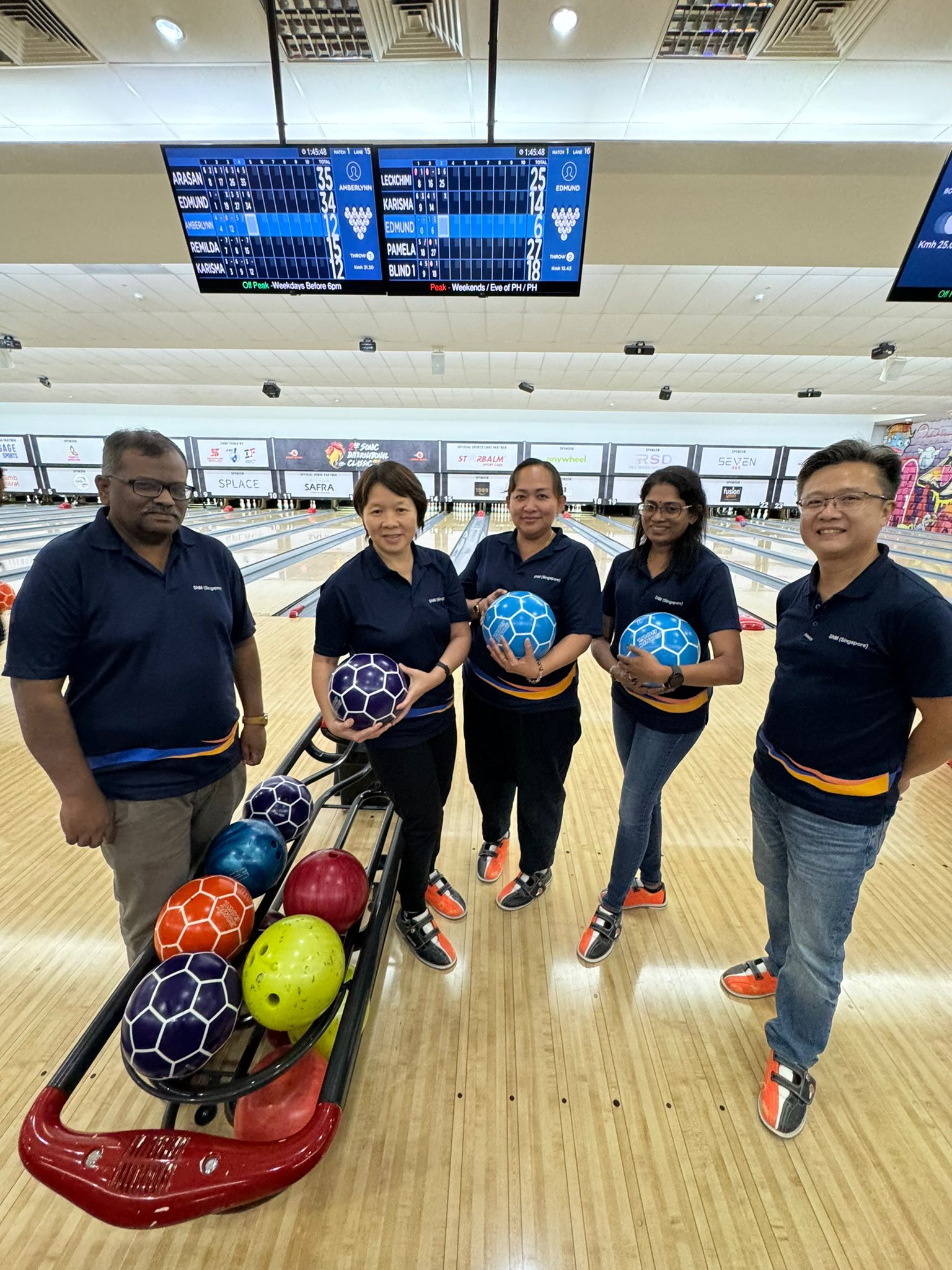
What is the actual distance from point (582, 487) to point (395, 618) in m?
14.6

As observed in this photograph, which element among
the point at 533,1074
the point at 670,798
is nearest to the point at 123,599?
the point at 533,1074

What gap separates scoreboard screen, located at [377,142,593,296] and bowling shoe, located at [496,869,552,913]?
9.31 feet

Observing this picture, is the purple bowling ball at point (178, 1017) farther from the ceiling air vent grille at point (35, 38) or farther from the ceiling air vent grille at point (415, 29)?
the ceiling air vent grille at point (35, 38)

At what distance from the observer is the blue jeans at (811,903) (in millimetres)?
1131

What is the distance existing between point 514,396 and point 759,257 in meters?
7.41

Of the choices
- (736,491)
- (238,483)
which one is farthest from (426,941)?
(238,483)

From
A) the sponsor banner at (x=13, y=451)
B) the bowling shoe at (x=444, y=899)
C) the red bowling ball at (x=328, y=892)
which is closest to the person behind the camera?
the red bowling ball at (x=328, y=892)

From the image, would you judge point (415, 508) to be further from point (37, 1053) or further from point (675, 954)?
point (37, 1053)

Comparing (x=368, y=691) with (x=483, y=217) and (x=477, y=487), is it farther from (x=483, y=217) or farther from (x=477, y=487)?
(x=477, y=487)

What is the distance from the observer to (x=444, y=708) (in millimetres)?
1528

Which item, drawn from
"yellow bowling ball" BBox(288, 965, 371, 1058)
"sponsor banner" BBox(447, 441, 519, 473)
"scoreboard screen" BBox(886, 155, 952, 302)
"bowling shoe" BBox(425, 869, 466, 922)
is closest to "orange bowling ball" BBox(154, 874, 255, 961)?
"yellow bowling ball" BBox(288, 965, 371, 1058)

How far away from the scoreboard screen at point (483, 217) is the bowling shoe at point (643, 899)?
9.54 ft

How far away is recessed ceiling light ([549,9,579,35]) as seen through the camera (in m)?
2.14

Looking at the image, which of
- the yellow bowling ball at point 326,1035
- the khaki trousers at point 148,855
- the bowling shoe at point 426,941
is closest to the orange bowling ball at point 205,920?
the khaki trousers at point 148,855
